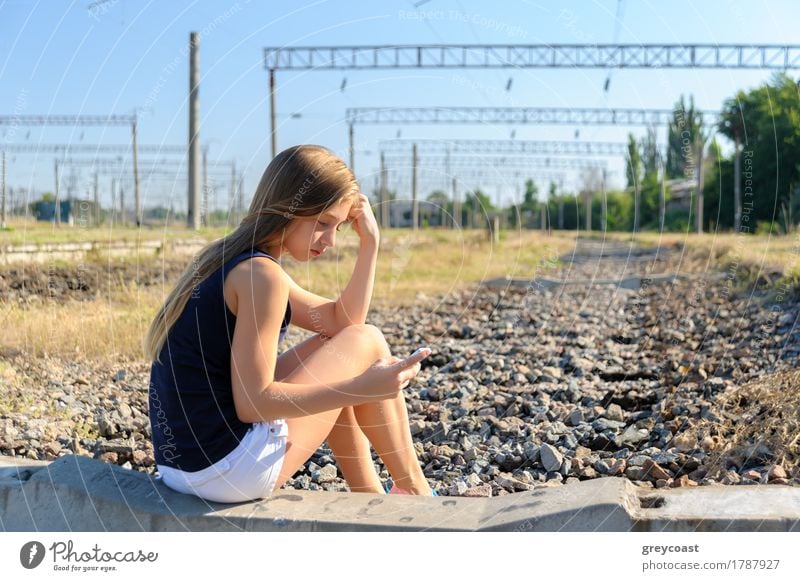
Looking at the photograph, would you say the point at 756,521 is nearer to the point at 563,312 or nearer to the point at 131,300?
the point at 131,300

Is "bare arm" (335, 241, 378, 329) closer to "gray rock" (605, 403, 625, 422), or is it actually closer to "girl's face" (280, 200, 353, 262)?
"girl's face" (280, 200, 353, 262)

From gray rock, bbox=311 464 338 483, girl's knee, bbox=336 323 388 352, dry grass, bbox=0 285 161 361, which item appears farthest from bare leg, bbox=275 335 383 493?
dry grass, bbox=0 285 161 361

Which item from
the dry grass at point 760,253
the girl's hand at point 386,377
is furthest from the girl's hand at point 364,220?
the dry grass at point 760,253

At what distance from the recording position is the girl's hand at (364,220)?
111 inches

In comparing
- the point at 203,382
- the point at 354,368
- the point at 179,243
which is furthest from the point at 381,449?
the point at 179,243

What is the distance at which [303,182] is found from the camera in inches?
97.9

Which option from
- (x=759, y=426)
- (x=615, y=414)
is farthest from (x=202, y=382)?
(x=615, y=414)

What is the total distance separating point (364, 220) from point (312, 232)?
341 mm

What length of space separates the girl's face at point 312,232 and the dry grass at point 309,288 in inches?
93.0

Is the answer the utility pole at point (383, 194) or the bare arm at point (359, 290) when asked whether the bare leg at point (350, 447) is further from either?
the utility pole at point (383, 194)

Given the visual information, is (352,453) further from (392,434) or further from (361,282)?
(361,282)

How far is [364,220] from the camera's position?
289cm

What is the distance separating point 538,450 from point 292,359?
1.31 m
